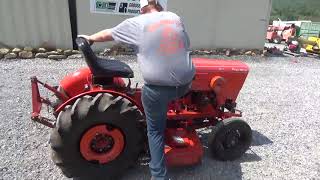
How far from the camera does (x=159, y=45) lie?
345 cm

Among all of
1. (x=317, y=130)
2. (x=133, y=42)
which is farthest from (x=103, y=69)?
(x=317, y=130)

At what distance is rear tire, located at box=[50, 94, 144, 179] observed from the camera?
12.1 ft

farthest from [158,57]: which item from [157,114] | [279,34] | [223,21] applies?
[279,34]

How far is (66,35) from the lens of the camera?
9.63m

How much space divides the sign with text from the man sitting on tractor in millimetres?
6234

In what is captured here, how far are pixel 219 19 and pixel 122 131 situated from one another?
7.65m

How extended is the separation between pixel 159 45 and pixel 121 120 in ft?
2.87

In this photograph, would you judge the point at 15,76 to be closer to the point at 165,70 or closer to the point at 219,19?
the point at 165,70

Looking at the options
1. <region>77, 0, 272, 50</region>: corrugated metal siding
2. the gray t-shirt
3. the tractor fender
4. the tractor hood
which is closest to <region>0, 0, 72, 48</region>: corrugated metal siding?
<region>77, 0, 272, 50</region>: corrugated metal siding

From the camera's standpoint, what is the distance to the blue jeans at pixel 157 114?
3.57m

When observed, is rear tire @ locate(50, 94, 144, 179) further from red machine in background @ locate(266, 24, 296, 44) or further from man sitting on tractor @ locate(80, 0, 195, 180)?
red machine in background @ locate(266, 24, 296, 44)

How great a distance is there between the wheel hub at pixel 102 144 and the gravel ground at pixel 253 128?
41cm

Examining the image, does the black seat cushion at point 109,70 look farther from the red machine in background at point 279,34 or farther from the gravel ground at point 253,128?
the red machine in background at point 279,34

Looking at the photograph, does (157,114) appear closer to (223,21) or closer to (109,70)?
(109,70)
